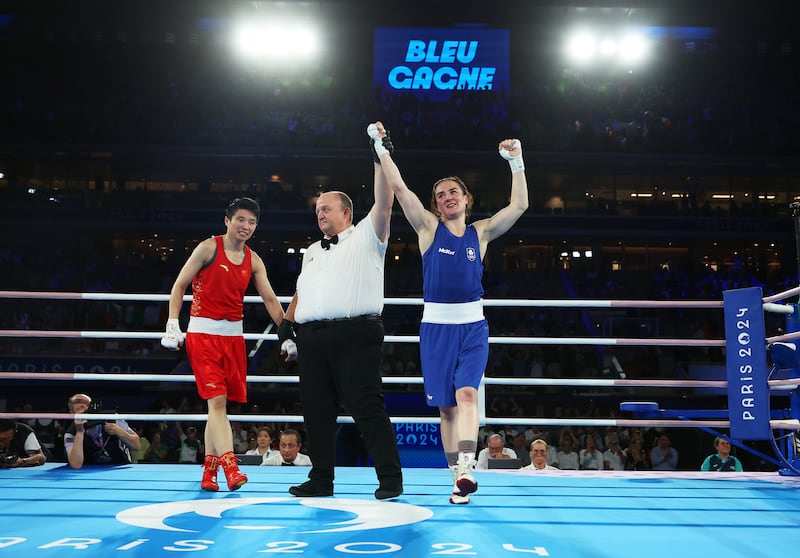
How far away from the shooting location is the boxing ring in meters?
2.10

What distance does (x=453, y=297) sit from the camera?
3029mm

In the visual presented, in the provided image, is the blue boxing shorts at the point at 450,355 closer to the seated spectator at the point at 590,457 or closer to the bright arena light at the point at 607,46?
the seated spectator at the point at 590,457

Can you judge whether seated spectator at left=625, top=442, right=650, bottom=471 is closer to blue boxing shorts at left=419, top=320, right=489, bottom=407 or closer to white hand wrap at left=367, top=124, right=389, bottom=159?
blue boxing shorts at left=419, top=320, right=489, bottom=407

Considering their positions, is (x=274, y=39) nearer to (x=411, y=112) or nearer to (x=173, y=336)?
(x=411, y=112)

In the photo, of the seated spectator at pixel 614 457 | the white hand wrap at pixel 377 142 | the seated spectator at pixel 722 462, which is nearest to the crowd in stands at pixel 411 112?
the seated spectator at pixel 614 457

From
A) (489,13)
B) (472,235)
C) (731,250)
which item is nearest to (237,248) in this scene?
(472,235)

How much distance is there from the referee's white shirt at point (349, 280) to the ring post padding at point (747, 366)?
195 centimetres

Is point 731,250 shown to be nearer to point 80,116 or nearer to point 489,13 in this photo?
point 489,13

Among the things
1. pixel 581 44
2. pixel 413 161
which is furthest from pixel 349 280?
pixel 413 161

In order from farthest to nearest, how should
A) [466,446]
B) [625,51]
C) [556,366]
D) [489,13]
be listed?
[625,51] → [489,13] → [556,366] → [466,446]

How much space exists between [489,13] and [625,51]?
420 cm

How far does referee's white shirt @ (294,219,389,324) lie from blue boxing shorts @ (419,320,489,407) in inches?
11.0

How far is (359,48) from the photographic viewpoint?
67.1 ft

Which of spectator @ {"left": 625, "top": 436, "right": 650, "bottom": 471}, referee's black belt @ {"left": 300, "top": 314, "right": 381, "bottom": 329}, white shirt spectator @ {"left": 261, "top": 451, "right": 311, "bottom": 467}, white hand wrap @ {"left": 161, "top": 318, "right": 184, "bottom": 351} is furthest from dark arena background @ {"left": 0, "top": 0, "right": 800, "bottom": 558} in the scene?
referee's black belt @ {"left": 300, "top": 314, "right": 381, "bottom": 329}
